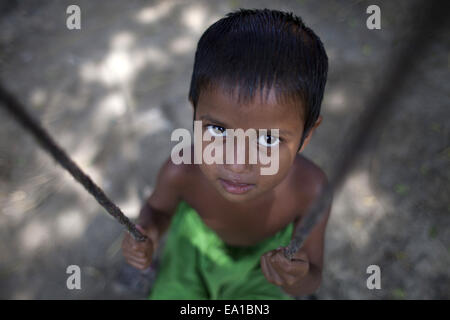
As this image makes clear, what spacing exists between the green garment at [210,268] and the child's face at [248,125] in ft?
1.54

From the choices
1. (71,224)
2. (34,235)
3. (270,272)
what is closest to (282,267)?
(270,272)

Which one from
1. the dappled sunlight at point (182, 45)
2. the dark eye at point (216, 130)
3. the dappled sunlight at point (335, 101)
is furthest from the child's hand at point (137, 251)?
the dappled sunlight at point (182, 45)

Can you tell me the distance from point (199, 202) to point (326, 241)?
2.63 ft

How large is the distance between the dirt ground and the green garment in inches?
16.2

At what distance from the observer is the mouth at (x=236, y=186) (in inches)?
33.5

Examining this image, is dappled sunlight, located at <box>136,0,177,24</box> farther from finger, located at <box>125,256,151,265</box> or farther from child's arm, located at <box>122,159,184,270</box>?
finger, located at <box>125,256,151,265</box>

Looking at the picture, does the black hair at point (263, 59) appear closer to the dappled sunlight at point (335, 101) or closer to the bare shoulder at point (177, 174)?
the bare shoulder at point (177, 174)

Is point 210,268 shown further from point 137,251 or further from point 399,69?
point 399,69

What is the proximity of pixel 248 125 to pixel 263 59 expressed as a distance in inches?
5.6

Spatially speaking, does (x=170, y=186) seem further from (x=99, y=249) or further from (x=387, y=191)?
(x=387, y=191)

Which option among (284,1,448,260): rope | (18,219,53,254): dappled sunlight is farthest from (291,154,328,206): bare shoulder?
(18,219,53,254): dappled sunlight

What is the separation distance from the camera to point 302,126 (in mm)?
798

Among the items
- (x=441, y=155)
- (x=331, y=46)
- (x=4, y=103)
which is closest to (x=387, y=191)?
(x=441, y=155)

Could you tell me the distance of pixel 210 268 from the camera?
51.1 inches
